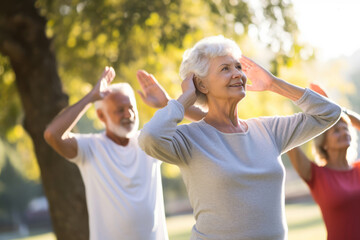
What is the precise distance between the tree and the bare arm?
3785 mm

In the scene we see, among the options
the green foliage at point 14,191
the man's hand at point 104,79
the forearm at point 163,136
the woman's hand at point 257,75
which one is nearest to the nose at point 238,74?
the woman's hand at point 257,75

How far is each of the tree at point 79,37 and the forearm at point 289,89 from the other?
4469 millimetres

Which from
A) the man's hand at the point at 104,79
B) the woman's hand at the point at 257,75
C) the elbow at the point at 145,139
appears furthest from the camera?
the man's hand at the point at 104,79

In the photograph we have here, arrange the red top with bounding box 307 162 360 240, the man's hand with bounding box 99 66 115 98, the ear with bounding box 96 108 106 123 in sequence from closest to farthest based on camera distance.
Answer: the red top with bounding box 307 162 360 240 → the man's hand with bounding box 99 66 115 98 → the ear with bounding box 96 108 106 123

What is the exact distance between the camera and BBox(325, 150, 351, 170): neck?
15.5 feet

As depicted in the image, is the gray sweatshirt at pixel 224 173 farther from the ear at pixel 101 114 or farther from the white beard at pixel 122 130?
the ear at pixel 101 114

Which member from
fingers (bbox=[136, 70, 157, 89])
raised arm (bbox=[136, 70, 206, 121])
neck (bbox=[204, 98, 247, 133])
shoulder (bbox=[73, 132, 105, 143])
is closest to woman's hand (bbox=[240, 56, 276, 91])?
neck (bbox=[204, 98, 247, 133])

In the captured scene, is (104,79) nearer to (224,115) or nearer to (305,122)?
(224,115)

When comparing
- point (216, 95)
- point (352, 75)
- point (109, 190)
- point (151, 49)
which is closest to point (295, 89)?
point (216, 95)

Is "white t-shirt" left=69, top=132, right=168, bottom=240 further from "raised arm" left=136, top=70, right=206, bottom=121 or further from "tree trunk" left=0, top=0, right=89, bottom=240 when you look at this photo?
"tree trunk" left=0, top=0, right=89, bottom=240

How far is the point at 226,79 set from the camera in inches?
133

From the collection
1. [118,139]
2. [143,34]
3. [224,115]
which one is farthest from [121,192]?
[143,34]

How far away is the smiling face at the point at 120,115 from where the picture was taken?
4832mm

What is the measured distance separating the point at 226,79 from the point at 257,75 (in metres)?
0.37
